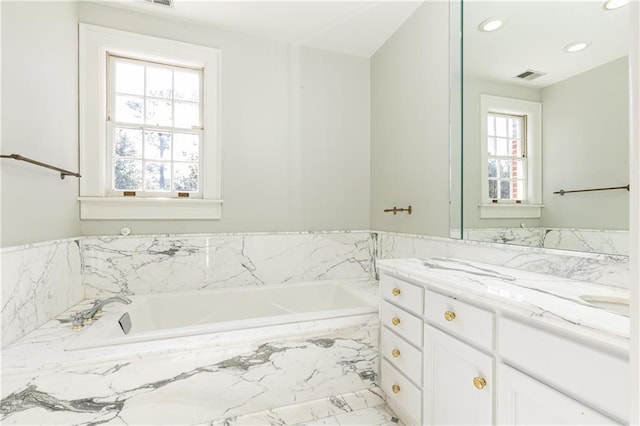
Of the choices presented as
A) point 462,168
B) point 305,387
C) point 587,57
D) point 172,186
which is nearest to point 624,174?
point 587,57

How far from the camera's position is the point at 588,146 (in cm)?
125

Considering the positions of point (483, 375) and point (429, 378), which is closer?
point (483, 375)

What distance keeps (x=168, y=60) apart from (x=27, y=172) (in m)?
1.28

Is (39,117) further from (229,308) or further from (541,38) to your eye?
(541,38)

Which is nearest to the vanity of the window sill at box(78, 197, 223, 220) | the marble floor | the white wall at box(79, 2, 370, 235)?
the marble floor

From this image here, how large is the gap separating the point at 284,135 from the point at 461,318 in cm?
196

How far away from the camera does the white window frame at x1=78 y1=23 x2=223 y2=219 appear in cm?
212

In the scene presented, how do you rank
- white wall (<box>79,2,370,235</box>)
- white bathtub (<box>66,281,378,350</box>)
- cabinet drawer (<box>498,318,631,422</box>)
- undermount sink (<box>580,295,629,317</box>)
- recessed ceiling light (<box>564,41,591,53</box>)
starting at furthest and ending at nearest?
1. white wall (<box>79,2,370,235</box>)
2. white bathtub (<box>66,281,378,350</box>)
3. recessed ceiling light (<box>564,41,591,53</box>)
4. undermount sink (<box>580,295,629,317</box>)
5. cabinet drawer (<box>498,318,631,422</box>)

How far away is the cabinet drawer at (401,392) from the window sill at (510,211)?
0.97 metres

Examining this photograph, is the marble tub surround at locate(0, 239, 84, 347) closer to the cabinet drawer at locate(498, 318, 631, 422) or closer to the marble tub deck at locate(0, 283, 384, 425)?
the marble tub deck at locate(0, 283, 384, 425)

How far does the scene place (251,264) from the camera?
8.14 feet

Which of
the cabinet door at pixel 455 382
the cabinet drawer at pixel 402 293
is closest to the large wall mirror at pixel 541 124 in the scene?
the cabinet drawer at pixel 402 293

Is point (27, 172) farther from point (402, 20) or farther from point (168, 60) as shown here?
point (402, 20)

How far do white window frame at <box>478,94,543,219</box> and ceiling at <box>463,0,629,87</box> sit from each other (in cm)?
10
